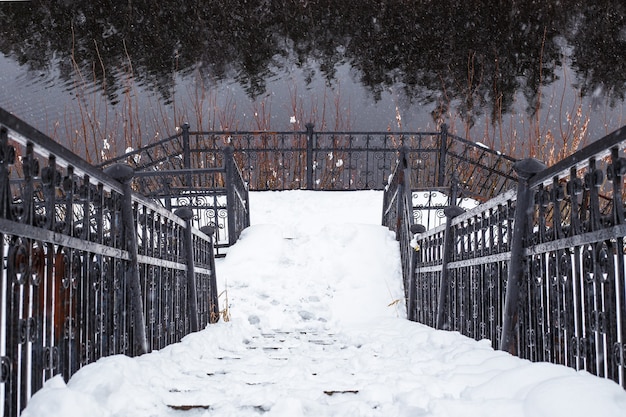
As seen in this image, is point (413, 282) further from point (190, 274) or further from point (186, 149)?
point (186, 149)

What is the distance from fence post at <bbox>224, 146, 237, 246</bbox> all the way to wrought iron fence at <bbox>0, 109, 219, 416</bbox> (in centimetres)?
573

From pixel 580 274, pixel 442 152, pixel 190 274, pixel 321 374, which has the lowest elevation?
pixel 321 374

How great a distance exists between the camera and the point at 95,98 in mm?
16531

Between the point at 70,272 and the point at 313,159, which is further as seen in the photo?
the point at 313,159

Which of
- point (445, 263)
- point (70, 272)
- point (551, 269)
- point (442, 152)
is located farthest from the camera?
point (442, 152)

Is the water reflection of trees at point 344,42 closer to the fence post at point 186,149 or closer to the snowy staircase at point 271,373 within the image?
the fence post at point 186,149

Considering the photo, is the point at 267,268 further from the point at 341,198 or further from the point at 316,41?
the point at 316,41

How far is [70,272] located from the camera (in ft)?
8.89

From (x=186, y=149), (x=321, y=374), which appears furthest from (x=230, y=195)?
(x=321, y=374)

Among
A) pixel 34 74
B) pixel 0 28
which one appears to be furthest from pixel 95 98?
pixel 0 28

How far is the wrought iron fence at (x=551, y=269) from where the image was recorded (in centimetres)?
246

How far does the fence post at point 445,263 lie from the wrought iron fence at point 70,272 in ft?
8.59

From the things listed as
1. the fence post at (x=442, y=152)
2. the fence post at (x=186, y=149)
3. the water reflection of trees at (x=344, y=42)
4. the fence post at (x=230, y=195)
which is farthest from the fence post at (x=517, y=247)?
the water reflection of trees at (x=344, y=42)

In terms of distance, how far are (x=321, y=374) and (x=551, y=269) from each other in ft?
4.83
